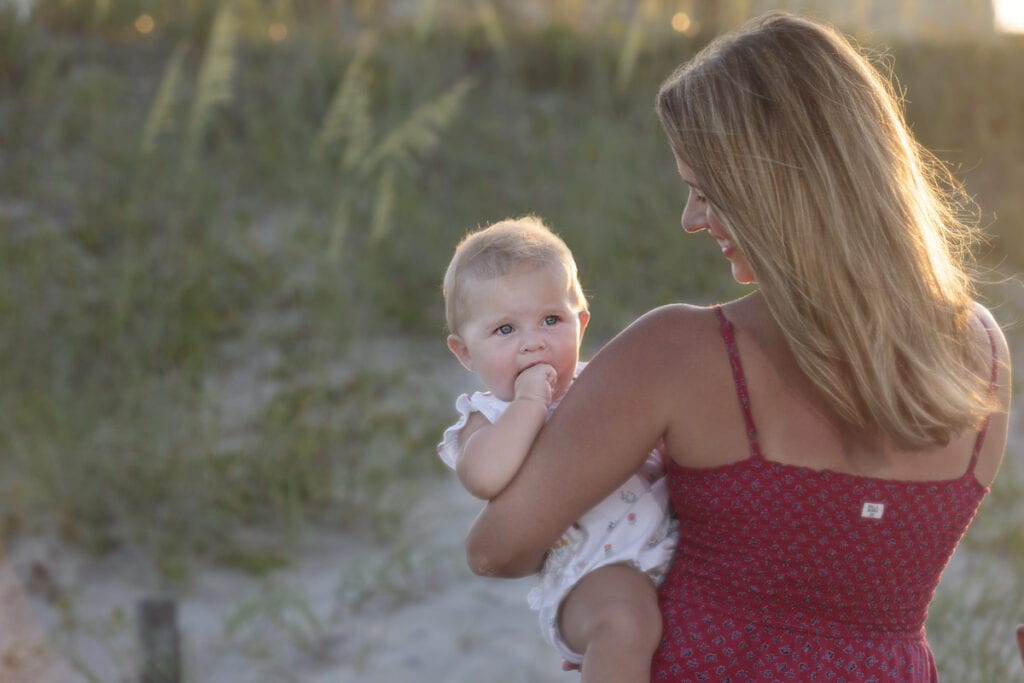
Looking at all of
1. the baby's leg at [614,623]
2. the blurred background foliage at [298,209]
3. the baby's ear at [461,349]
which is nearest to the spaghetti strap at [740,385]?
the baby's leg at [614,623]

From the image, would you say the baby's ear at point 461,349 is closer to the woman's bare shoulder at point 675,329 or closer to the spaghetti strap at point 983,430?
the woman's bare shoulder at point 675,329

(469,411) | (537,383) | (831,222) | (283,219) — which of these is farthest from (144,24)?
(831,222)

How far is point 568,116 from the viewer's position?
24.0 feet

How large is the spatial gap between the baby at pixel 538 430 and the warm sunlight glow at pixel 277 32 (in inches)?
237

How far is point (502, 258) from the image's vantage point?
1.96 meters

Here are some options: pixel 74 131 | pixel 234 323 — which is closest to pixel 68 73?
pixel 74 131

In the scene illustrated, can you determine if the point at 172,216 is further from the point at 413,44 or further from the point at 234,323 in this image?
the point at 413,44

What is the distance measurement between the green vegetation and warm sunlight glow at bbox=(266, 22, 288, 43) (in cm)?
2

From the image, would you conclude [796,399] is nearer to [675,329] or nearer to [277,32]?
[675,329]

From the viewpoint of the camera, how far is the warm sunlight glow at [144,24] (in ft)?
24.6

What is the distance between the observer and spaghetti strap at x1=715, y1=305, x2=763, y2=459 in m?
1.69

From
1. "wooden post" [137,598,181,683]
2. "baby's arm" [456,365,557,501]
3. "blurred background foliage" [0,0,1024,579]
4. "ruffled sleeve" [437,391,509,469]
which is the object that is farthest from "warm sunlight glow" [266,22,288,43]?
"baby's arm" [456,365,557,501]

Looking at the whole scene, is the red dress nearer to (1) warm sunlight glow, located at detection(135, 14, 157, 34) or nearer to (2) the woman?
(2) the woman

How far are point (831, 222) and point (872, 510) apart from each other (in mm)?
400
